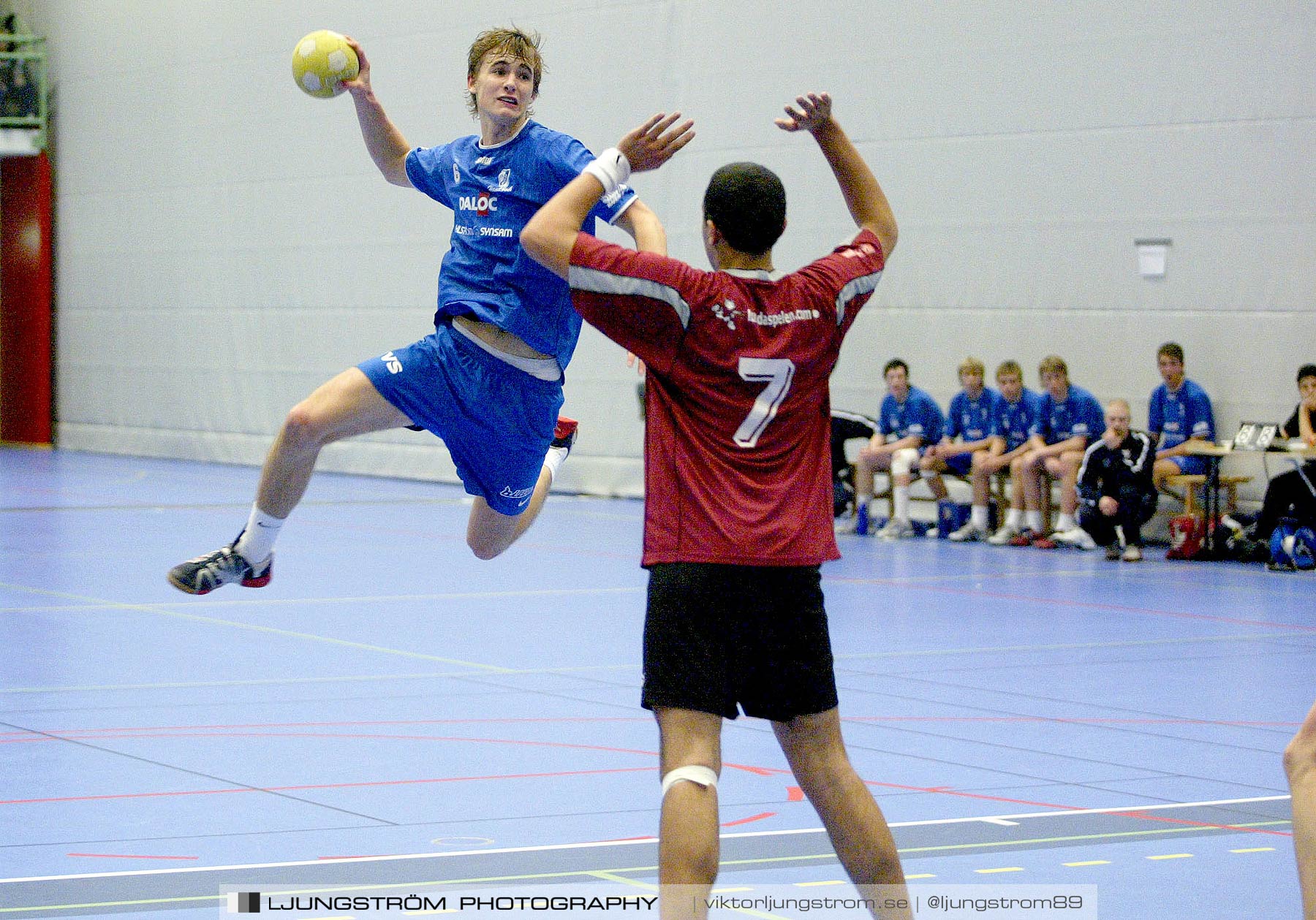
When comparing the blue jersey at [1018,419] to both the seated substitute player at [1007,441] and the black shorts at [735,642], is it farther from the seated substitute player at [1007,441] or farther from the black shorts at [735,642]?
the black shorts at [735,642]

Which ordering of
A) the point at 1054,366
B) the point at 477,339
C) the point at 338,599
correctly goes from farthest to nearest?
the point at 1054,366 → the point at 338,599 → the point at 477,339

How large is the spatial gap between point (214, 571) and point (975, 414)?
36.3 feet

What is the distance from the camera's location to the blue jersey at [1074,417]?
611 inches

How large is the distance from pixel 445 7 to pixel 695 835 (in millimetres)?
19906

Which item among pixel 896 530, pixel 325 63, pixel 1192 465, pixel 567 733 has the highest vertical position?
pixel 325 63

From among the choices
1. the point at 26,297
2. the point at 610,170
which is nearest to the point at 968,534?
the point at 610,170

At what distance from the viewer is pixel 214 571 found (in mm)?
6246

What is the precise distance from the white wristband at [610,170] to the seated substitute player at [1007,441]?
12081 millimetres

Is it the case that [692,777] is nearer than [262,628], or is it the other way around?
[692,777]

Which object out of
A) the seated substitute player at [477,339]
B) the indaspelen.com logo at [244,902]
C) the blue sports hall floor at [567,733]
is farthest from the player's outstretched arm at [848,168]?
the indaspelen.com logo at [244,902]

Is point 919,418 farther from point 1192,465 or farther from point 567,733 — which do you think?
point 567,733

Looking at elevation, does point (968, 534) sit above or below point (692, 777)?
below

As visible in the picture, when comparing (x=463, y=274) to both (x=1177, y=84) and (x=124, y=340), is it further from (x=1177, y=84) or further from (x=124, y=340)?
(x=124, y=340)

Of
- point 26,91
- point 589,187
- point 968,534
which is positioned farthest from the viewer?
point 26,91
